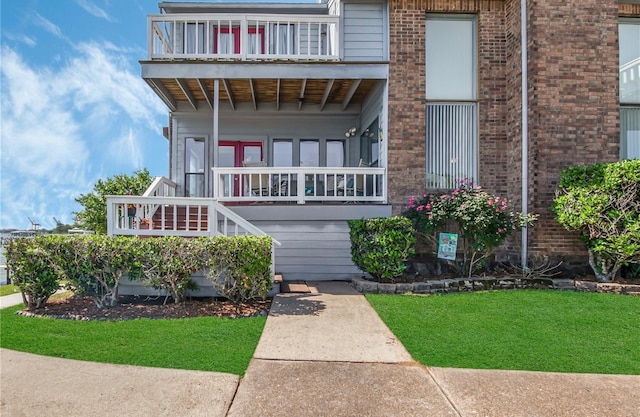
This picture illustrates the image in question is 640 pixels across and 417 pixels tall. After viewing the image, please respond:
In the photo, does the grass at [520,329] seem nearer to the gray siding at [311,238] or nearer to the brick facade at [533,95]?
the gray siding at [311,238]

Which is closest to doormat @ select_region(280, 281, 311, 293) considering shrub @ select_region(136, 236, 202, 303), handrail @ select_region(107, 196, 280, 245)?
handrail @ select_region(107, 196, 280, 245)

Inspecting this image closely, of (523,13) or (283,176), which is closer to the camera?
(523,13)

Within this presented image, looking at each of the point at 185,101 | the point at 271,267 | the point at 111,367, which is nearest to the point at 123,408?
the point at 111,367

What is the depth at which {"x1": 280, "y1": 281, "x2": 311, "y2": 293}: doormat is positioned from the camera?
6.66 m

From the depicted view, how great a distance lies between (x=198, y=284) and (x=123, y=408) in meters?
3.29

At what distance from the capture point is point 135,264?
17.8 ft

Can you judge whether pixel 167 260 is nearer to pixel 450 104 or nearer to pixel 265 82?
pixel 265 82

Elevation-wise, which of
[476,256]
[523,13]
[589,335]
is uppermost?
[523,13]

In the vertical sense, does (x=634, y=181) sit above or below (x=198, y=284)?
above

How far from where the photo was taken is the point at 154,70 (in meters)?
8.09

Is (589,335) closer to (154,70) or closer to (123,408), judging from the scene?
(123,408)

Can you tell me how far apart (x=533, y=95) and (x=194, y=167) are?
8.81m

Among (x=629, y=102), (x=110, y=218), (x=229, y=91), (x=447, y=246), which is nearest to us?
(x=110, y=218)

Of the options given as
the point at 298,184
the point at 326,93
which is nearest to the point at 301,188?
the point at 298,184
